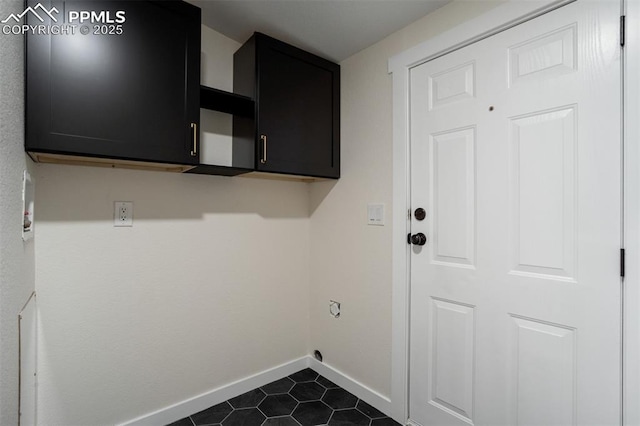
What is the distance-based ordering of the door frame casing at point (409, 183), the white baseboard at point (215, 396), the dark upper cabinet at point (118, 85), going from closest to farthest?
1. the door frame casing at point (409, 183)
2. the dark upper cabinet at point (118, 85)
3. the white baseboard at point (215, 396)

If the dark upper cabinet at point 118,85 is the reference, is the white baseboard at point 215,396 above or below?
below

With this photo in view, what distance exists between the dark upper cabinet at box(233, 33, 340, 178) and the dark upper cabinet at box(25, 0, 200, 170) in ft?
1.12

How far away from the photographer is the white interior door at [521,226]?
3.88ft

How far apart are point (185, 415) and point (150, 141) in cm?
156

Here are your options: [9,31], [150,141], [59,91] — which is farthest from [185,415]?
[9,31]

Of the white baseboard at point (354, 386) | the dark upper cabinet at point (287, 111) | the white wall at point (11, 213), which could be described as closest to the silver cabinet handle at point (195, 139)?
the dark upper cabinet at point (287, 111)

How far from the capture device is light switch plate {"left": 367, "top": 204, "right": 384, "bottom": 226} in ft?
6.31

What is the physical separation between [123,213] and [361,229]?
137 centimetres

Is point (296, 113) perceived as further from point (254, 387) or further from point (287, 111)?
point (254, 387)

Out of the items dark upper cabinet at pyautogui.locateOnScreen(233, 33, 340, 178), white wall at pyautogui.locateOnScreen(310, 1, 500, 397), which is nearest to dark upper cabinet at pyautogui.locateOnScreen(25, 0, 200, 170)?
dark upper cabinet at pyautogui.locateOnScreen(233, 33, 340, 178)

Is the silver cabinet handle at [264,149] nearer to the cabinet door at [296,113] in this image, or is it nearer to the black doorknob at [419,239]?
the cabinet door at [296,113]

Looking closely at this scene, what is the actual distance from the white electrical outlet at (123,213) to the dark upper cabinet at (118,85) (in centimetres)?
38

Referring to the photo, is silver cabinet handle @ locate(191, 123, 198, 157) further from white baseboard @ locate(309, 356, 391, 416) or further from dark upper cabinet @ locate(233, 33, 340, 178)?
white baseboard @ locate(309, 356, 391, 416)

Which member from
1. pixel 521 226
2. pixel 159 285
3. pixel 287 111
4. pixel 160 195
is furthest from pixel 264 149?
pixel 521 226
